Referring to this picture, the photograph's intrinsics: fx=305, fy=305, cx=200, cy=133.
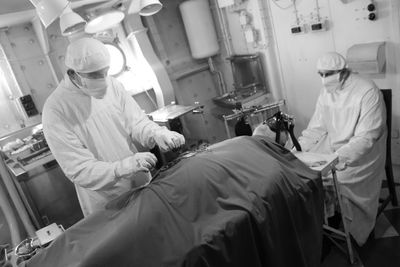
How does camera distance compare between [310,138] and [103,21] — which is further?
[103,21]

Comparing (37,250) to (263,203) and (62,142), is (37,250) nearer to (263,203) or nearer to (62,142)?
(62,142)

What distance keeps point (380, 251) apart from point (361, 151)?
678 mm

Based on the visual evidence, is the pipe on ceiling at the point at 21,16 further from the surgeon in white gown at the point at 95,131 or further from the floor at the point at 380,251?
the floor at the point at 380,251

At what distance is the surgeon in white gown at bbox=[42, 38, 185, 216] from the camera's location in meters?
1.72

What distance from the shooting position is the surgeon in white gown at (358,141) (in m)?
2.00

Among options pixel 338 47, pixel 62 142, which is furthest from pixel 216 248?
pixel 338 47

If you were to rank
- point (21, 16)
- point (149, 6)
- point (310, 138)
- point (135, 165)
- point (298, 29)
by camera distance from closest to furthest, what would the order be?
point (135, 165), point (310, 138), point (149, 6), point (21, 16), point (298, 29)

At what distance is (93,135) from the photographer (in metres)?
1.94

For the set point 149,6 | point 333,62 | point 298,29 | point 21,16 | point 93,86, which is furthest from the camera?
point 298,29

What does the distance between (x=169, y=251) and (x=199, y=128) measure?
2.51m

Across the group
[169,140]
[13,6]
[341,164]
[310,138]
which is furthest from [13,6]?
[341,164]

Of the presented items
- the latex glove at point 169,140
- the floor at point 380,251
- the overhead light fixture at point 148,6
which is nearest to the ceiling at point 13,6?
the overhead light fixture at point 148,6

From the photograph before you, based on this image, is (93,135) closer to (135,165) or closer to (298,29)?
(135,165)

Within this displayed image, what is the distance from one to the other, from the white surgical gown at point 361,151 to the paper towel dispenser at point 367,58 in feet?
0.64
